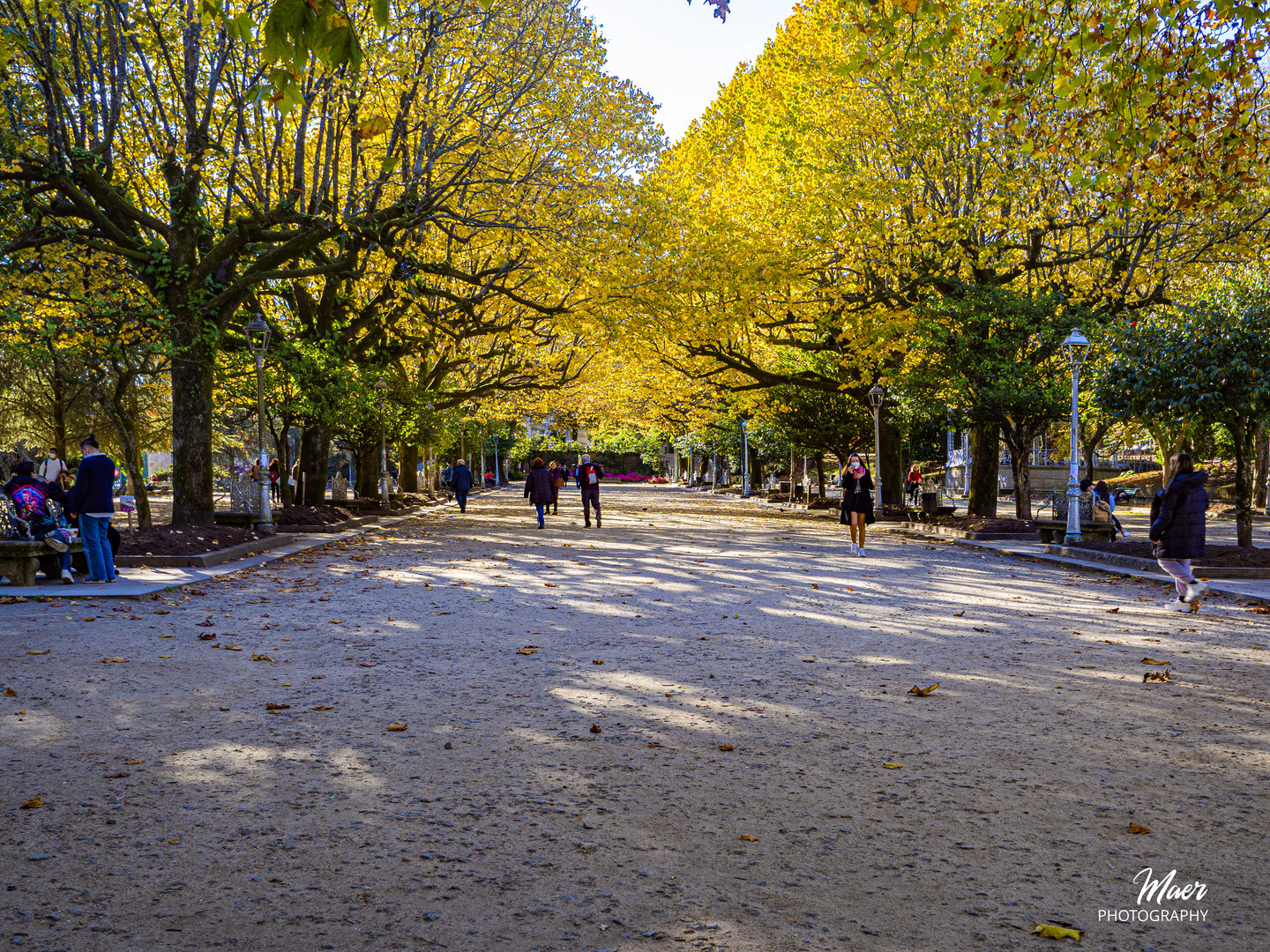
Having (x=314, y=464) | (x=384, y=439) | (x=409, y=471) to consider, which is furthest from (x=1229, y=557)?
(x=409, y=471)

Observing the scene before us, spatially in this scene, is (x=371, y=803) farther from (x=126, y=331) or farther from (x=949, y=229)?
(x=949, y=229)

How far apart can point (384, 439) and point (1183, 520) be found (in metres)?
24.2

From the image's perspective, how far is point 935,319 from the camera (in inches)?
901

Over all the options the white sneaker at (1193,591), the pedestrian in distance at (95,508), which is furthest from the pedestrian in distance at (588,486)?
the white sneaker at (1193,591)

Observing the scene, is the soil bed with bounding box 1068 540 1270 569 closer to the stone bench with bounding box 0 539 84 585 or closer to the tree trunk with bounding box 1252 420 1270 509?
the stone bench with bounding box 0 539 84 585

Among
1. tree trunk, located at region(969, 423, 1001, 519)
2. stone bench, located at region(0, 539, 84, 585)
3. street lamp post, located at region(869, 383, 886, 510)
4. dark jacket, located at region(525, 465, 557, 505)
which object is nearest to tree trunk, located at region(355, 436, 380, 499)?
dark jacket, located at region(525, 465, 557, 505)

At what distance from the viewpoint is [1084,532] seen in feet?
65.1

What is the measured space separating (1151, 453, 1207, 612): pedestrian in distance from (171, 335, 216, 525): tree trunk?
15.8 m

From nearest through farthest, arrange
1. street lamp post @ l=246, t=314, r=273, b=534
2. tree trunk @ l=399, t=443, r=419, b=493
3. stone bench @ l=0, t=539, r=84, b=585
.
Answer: stone bench @ l=0, t=539, r=84, b=585 < street lamp post @ l=246, t=314, r=273, b=534 < tree trunk @ l=399, t=443, r=419, b=493

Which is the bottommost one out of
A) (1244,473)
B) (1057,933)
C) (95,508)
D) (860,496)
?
(1057,933)

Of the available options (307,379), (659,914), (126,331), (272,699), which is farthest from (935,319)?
(659,914)

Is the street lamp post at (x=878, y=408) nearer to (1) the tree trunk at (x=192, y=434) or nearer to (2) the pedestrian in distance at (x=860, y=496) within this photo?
(2) the pedestrian in distance at (x=860, y=496)

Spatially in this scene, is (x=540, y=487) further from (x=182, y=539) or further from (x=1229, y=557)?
(x=1229, y=557)

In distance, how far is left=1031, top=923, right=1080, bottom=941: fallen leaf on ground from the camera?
3.18m
